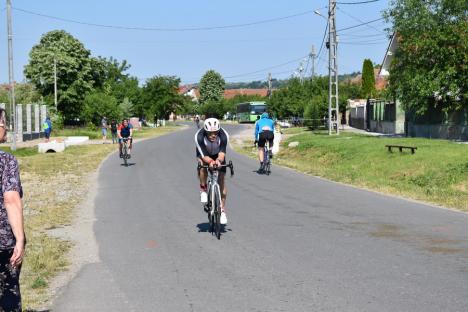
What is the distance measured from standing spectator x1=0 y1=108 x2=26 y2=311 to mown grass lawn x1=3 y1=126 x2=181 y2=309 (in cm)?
169

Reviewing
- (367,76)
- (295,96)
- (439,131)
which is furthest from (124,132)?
(295,96)

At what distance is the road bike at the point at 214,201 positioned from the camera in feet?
31.5

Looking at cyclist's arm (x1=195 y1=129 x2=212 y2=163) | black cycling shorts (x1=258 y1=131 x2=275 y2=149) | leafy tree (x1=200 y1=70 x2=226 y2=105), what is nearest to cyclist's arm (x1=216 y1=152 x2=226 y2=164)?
cyclist's arm (x1=195 y1=129 x2=212 y2=163)

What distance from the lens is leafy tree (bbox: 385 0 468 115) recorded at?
101 ft

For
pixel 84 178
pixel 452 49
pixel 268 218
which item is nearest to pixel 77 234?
pixel 268 218

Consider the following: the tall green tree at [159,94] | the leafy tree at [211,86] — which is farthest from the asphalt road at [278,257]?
the leafy tree at [211,86]

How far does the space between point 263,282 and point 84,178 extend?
14.6 meters

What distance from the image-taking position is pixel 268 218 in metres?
11.5

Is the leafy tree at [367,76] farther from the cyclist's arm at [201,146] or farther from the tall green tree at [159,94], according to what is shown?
the cyclist's arm at [201,146]

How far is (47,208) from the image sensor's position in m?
13.6

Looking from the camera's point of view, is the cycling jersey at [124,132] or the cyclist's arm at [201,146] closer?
the cyclist's arm at [201,146]

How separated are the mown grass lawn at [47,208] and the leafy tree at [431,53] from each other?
1515cm

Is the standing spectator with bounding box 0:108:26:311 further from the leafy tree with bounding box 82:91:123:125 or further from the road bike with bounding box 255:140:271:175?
the leafy tree with bounding box 82:91:123:125

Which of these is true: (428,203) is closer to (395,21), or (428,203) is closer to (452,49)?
(452,49)
